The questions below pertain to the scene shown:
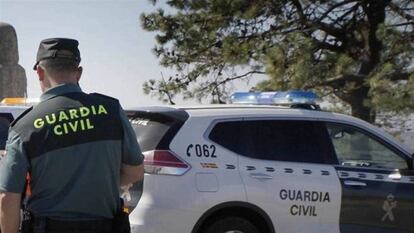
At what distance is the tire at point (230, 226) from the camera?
15.5 ft

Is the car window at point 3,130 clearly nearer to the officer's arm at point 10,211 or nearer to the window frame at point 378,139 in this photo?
the window frame at point 378,139

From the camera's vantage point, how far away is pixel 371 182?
17.0 ft

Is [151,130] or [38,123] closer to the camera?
[38,123]

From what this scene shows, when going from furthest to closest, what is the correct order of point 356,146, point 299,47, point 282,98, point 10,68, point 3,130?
point 10,68 → point 299,47 → point 3,130 → point 282,98 → point 356,146

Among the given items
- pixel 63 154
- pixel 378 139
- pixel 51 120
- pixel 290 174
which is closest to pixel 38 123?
pixel 51 120

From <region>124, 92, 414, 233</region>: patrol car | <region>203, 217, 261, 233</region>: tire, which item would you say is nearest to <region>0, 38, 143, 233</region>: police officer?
<region>124, 92, 414, 233</region>: patrol car

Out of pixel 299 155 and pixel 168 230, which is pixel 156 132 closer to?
pixel 168 230

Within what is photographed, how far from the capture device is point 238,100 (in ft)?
19.8

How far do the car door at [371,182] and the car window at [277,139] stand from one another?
0.47 ft

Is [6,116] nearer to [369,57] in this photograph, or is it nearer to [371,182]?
[371,182]

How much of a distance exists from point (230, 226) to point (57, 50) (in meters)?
2.68

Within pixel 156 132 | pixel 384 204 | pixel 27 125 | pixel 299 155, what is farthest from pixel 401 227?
pixel 27 125

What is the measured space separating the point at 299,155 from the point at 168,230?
52.4 inches

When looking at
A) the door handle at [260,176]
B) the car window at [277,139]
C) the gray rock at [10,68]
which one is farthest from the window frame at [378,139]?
the gray rock at [10,68]
